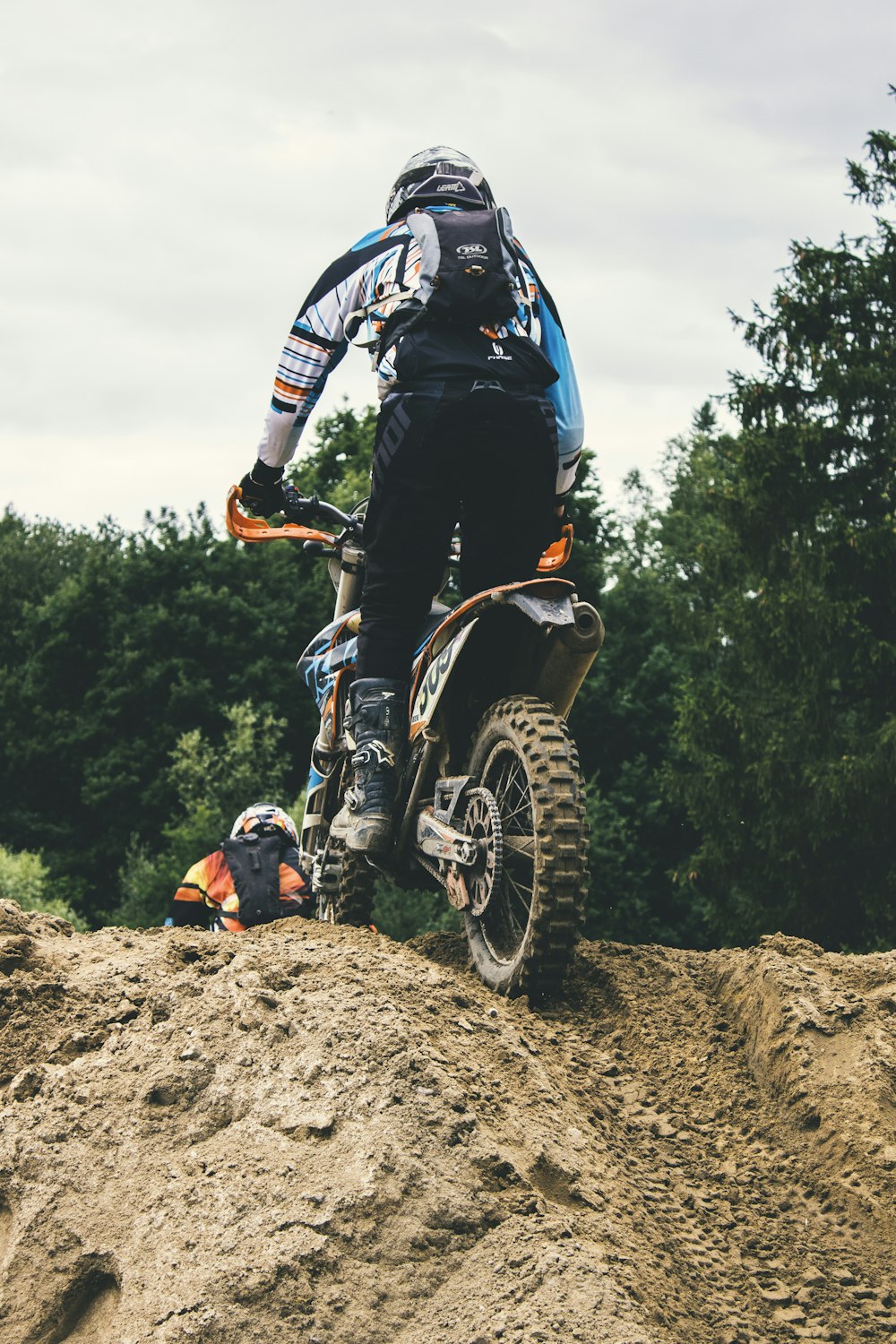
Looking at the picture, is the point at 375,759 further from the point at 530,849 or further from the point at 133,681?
the point at 133,681

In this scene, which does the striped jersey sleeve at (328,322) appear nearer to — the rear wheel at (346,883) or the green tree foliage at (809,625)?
the rear wheel at (346,883)

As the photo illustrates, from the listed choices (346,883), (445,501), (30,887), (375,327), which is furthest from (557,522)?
(30,887)

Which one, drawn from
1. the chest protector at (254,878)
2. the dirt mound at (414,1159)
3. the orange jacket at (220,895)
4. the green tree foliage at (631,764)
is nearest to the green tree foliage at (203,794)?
the green tree foliage at (631,764)

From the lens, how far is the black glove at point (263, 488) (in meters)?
6.04

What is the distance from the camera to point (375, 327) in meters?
5.36

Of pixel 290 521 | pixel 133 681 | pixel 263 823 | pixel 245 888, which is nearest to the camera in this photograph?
pixel 290 521

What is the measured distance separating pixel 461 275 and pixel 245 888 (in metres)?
3.90

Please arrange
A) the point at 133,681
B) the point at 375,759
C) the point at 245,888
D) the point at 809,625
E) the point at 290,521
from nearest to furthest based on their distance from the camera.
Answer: the point at 375,759
the point at 290,521
the point at 245,888
the point at 809,625
the point at 133,681

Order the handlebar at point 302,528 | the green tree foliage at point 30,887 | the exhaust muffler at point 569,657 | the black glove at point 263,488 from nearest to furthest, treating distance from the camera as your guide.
A: the exhaust muffler at point 569,657 < the black glove at point 263,488 < the handlebar at point 302,528 < the green tree foliage at point 30,887

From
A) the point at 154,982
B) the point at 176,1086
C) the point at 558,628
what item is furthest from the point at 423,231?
the point at 176,1086

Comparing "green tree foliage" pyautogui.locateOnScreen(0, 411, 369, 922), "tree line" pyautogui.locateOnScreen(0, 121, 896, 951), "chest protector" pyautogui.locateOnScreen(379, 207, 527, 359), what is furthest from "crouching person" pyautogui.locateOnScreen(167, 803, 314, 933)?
"green tree foliage" pyautogui.locateOnScreen(0, 411, 369, 922)

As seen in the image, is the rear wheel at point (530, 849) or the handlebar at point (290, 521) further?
the handlebar at point (290, 521)

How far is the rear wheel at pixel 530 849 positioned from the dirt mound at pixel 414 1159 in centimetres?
21

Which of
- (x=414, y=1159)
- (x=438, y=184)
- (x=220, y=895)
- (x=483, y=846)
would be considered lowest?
(x=414, y=1159)
